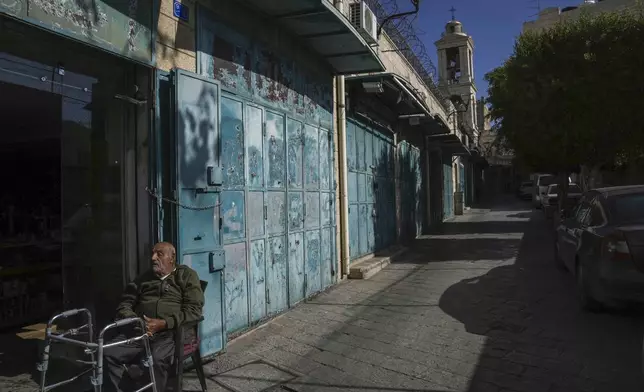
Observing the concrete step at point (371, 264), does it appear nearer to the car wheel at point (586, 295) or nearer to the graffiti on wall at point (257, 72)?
the graffiti on wall at point (257, 72)

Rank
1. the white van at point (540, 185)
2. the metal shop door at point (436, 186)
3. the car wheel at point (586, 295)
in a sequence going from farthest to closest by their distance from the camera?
1. the white van at point (540, 185)
2. the metal shop door at point (436, 186)
3. the car wheel at point (586, 295)

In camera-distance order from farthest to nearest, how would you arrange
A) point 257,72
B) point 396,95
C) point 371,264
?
point 396,95 → point 371,264 → point 257,72

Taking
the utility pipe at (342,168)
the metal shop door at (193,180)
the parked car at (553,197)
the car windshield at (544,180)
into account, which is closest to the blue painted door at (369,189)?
the utility pipe at (342,168)

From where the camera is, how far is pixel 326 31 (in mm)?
6715

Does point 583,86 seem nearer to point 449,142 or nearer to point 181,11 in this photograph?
point 449,142

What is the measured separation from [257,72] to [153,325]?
138 inches

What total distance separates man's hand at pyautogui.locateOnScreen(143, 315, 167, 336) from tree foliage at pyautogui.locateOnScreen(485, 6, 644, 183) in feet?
38.1

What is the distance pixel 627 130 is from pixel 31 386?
1339cm

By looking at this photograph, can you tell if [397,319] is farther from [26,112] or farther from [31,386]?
[26,112]

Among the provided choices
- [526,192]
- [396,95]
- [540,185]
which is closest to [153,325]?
[396,95]

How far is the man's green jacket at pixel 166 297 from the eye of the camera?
11.5 ft

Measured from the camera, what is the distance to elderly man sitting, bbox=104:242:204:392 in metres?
3.29

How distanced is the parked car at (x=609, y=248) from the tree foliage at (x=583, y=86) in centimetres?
610

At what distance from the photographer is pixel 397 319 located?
603 centimetres
